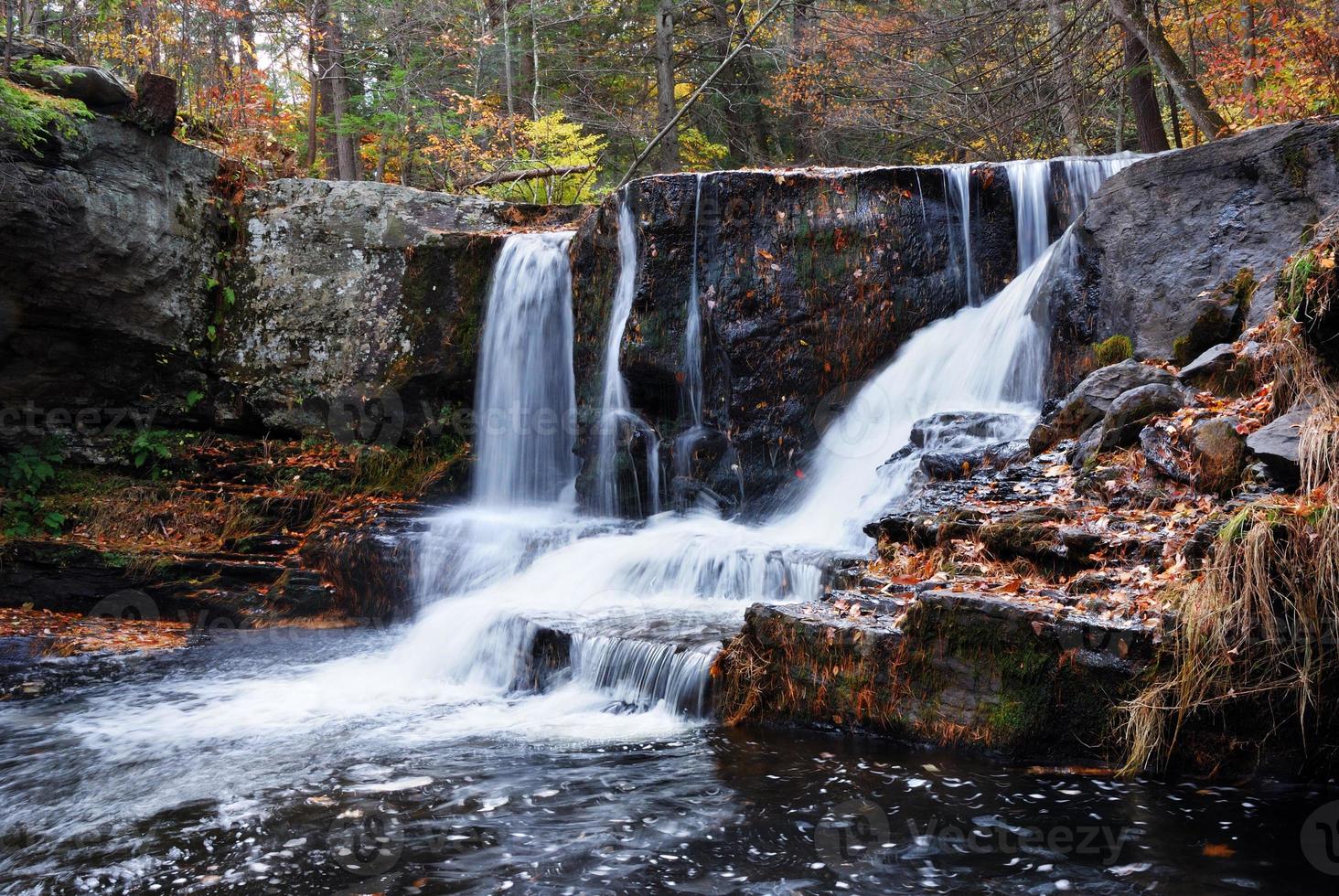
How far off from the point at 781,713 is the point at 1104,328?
16.5 feet

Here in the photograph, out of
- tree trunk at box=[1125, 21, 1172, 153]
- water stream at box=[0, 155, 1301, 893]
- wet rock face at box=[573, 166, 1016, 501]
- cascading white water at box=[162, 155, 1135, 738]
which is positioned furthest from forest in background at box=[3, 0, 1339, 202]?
water stream at box=[0, 155, 1301, 893]

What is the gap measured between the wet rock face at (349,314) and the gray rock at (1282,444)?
8347mm

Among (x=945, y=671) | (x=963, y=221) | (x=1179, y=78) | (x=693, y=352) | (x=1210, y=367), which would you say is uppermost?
(x=1179, y=78)

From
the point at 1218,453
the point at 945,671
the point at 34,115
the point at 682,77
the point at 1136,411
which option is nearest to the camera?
the point at 945,671

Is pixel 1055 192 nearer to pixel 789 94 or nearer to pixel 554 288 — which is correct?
pixel 554 288

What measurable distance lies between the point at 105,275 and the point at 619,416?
558 centimetres

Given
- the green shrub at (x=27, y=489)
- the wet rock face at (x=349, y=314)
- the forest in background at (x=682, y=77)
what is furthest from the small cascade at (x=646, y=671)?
the forest in background at (x=682, y=77)

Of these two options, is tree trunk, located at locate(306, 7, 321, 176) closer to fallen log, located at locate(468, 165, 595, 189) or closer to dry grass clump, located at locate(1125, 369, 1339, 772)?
fallen log, located at locate(468, 165, 595, 189)

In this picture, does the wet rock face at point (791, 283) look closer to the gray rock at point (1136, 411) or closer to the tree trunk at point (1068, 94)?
the gray rock at point (1136, 411)

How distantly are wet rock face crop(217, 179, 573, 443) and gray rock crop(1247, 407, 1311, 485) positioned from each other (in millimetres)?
8347

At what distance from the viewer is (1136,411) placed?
592 centimetres

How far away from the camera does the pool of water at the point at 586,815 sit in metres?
3.34

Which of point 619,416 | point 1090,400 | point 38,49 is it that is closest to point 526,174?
point 619,416

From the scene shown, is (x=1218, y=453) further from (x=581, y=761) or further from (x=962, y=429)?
(x=581, y=761)
